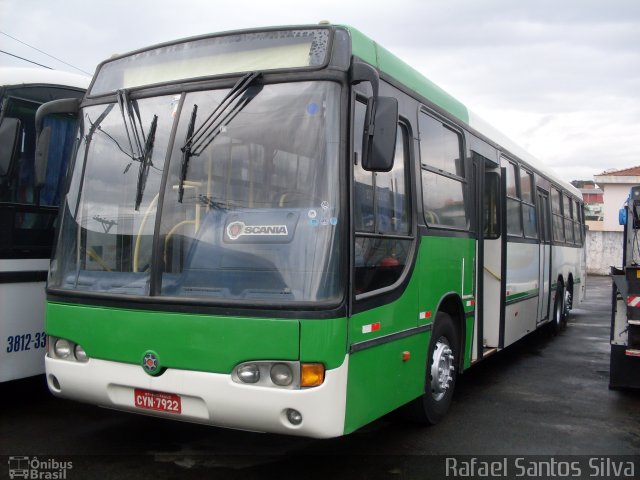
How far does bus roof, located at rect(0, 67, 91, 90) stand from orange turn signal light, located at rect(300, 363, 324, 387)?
3.92m

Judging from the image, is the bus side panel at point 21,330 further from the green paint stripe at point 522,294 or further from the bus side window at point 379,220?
the green paint stripe at point 522,294

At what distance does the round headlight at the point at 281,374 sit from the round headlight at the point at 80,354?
1429mm

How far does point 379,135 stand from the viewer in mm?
3990

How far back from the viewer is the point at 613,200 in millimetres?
38156

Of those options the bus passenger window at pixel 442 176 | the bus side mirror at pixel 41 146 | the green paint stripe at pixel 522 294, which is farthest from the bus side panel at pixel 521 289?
the bus side mirror at pixel 41 146

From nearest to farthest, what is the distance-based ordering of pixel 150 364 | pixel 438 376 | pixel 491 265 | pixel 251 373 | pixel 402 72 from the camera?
pixel 251 373 < pixel 150 364 < pixel 402 72 < pixel 438 376 < pixel 491 265

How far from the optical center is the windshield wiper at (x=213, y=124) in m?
4.21

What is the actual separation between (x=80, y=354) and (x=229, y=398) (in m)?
1.28

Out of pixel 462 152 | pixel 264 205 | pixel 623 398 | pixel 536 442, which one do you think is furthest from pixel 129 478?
pixel 623 398

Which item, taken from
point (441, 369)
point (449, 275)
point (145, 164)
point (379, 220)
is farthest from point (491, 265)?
point (145, 164)

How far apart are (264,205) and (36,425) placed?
3224 millimetres

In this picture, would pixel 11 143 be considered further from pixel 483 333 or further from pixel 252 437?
pixel 483 333

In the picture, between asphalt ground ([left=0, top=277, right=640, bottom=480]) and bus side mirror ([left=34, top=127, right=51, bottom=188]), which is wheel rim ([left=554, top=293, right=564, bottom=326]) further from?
bus side mirror ([left=34, top=127, right=51, bottom=188])

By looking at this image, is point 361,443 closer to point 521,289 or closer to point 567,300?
point 521,289
